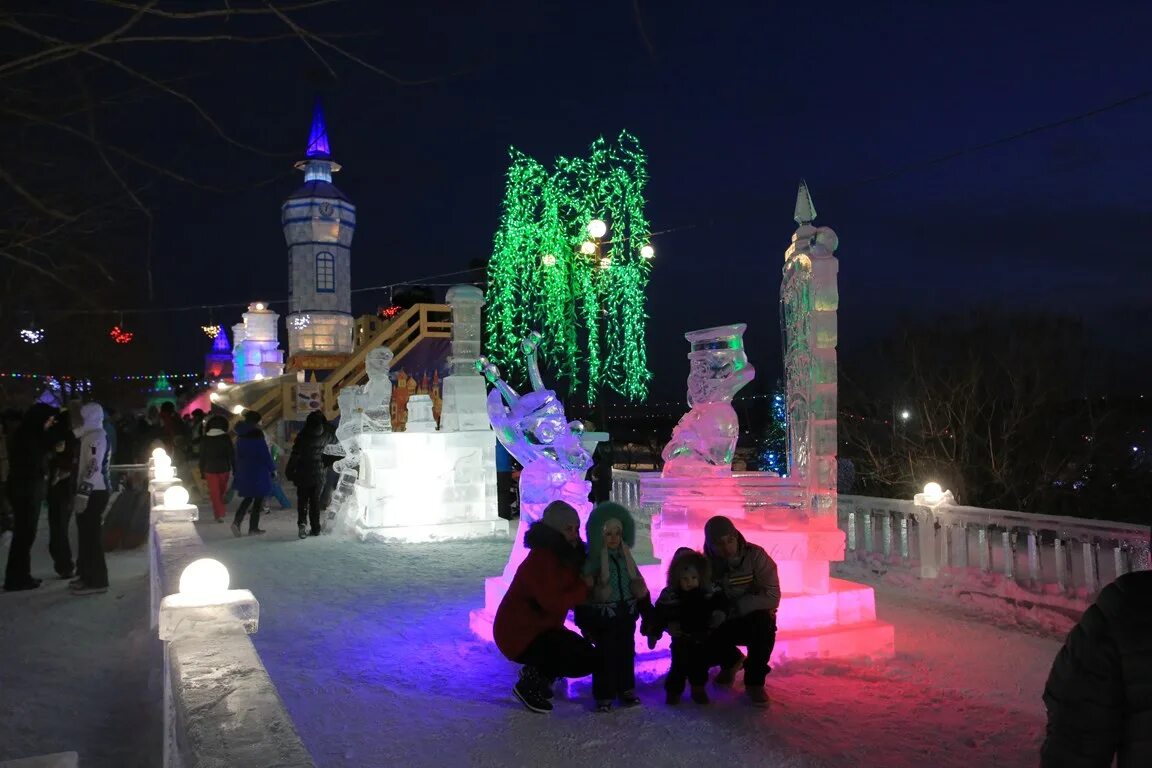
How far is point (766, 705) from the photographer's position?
5.26 m

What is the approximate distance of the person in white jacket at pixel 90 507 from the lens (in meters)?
8.91

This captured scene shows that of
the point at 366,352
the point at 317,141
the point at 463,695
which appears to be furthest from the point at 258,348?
the point at 317,141

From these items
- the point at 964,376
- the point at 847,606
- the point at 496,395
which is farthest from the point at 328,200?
the point at 847,606

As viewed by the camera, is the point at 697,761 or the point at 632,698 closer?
the point at 697,761

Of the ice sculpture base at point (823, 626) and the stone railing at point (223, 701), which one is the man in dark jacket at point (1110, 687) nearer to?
the stone railing at point (223, 701)

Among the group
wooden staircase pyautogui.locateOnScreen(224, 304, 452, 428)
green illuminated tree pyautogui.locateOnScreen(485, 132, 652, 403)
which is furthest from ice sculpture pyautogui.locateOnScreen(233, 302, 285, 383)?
green illuminated tree pyautogui.locateOnScreen(485, 132, 652, 403)

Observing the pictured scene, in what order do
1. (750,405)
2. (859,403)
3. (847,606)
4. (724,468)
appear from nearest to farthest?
(847,606) → (724,468) → (859,403) → (750,405)

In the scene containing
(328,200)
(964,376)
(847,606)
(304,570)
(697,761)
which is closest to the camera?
(697,761)

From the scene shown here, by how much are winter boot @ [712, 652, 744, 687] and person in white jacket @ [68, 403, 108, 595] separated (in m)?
6.67

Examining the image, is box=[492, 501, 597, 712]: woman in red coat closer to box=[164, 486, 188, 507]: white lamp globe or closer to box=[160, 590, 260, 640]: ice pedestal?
box=[160, 590, 260, 640]: ice pedestal

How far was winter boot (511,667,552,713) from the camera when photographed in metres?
5.16

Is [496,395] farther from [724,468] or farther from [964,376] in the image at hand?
[964,376]

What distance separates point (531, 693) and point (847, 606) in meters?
→ 2.80

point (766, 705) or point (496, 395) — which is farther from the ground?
point (496, 395)
